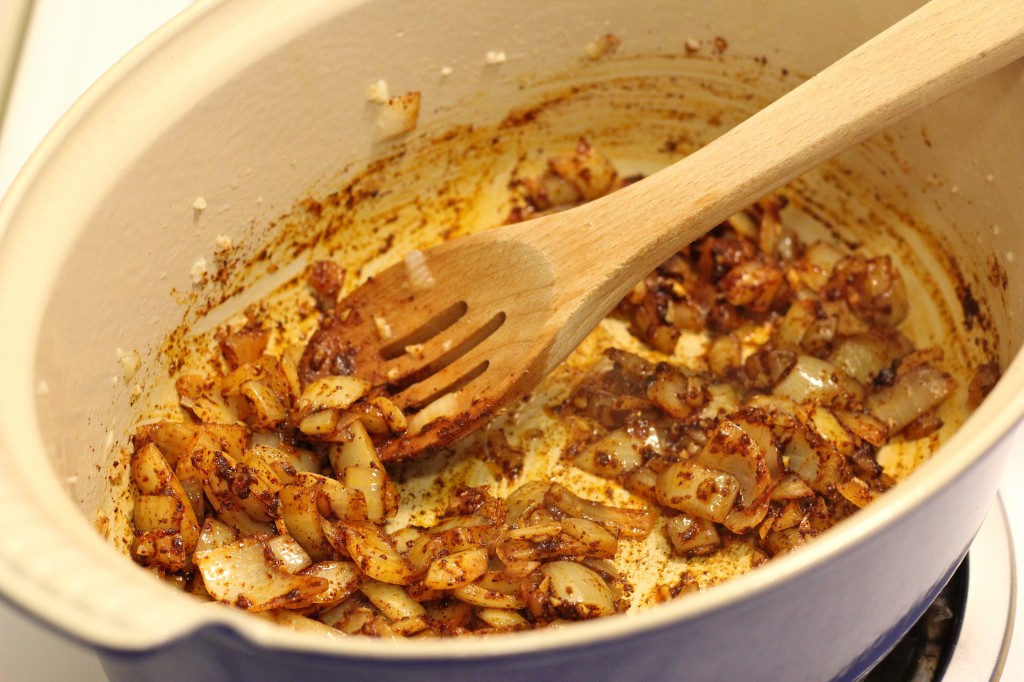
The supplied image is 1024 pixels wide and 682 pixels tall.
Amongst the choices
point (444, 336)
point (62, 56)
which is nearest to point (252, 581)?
point (444, 336)

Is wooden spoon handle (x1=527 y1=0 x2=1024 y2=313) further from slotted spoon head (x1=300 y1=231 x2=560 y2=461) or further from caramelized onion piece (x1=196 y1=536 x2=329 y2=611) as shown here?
caramelized onion piece (x1=196 y1=536 x2=329 y2=611)

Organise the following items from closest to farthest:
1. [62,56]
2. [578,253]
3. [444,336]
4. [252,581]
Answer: [252,581] < [578,253] < [444,336] < [62,56]

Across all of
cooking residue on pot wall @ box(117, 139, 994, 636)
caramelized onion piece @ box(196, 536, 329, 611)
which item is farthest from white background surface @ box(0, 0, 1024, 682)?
caramelized onion piece @ box(196, 536, 329, 611)

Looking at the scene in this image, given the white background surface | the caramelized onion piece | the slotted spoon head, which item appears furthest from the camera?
the white background surface

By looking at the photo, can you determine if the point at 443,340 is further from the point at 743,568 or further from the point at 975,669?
the point at 975,669

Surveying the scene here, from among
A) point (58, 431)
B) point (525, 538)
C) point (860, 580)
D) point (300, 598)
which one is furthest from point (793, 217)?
point (58, 431)

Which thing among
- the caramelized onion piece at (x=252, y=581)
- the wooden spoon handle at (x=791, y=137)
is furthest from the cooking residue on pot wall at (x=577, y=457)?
the wooden spoon handle at (x=791, y=137)

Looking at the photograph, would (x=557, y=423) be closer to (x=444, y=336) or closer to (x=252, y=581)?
A: (x=444, y=336)
